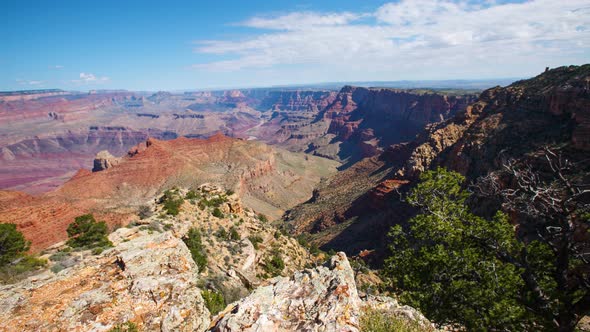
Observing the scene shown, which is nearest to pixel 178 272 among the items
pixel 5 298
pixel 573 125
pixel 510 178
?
pixel 5 298

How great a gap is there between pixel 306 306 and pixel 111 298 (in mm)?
8752

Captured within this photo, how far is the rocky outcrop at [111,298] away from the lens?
39.4ft

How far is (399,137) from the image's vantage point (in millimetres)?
178000

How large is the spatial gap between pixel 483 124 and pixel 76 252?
2525 inches

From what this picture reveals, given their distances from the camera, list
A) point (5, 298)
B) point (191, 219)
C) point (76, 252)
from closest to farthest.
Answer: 1. point (5, 298)
2. point (76, 252)
3. point (191, 219)

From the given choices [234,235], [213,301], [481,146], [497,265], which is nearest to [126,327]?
[213,301]

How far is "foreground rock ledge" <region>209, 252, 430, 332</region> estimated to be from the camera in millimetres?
9258

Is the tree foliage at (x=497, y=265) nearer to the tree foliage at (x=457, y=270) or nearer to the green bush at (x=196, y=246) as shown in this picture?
the tree foliage at (x=457, y=270)

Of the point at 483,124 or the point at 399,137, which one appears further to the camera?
the point at 399,137

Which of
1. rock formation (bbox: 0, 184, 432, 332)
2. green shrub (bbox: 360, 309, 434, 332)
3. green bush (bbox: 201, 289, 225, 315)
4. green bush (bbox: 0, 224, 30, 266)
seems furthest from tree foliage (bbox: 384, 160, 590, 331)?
green bush (bbox: 0, 224, 30, 266)

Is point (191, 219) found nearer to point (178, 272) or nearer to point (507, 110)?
point (178, 272)

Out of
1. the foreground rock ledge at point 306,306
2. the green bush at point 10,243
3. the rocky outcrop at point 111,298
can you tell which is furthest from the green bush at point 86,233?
the foreground rock ledge at point 306,306

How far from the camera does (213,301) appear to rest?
16359 millimetres

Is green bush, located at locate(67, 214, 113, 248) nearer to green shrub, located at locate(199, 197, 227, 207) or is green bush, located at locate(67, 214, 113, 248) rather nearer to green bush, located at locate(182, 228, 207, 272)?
green bush, located at locate(182, 228, 207, 272)
